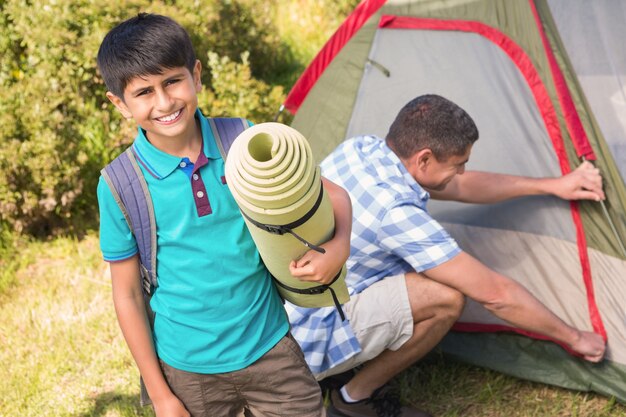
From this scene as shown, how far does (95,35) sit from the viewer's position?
176 inches

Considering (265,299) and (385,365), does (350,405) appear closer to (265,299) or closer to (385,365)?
(385,365)

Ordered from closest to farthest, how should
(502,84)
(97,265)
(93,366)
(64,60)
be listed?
(502,84) < (93,366) < (97,265) < (64,60)

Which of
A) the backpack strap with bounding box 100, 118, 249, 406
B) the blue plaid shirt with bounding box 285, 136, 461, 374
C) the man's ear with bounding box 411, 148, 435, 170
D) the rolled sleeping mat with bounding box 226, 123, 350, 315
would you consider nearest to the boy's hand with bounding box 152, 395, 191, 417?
the backpack strap with bounding box 100, 118, 249, 406

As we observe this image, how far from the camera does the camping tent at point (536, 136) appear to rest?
294cm

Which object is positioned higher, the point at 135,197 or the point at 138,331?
the point at 135,197

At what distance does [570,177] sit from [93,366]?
203 centimetres

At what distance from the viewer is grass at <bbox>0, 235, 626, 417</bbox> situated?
3045 mm

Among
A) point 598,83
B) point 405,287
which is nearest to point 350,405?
point 405,287

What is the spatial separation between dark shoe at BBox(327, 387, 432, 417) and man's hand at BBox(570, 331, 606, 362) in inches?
22.4

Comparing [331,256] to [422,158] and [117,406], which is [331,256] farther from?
[117,406]

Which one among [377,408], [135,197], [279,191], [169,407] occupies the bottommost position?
[377,408]

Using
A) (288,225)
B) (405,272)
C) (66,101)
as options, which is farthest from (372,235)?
(66,101)

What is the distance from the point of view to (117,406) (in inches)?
126

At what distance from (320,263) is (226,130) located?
1.40ft
